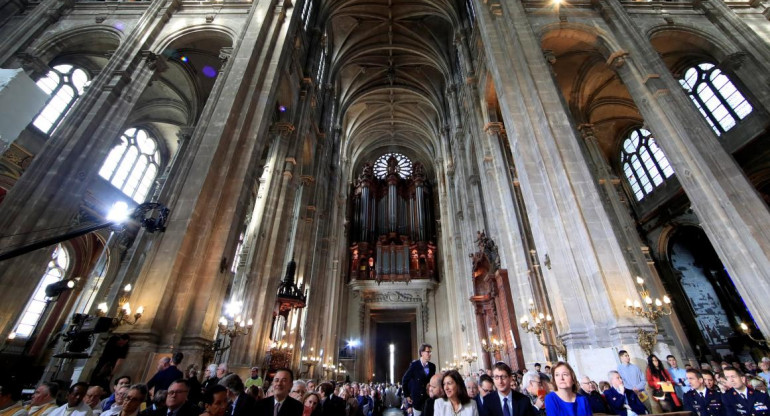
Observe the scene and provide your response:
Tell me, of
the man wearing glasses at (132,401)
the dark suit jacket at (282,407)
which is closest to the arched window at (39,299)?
the man wearing glasses at (132,401)

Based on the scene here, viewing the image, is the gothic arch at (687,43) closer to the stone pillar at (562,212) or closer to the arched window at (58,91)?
the stone pillar at (562,212)

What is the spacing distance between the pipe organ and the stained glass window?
0.10m

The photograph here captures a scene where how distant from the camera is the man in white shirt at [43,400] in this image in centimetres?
328

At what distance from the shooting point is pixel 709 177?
7.92 meters

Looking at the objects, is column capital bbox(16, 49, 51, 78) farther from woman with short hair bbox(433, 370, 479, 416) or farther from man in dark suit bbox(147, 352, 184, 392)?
woman with short hair bbox(433, 370, 479, 416)

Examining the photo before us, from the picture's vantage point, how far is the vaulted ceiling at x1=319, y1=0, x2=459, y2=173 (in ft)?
69.3

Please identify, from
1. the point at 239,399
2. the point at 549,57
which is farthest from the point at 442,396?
the point at 549,57

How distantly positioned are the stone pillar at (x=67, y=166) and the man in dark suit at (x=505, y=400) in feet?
31.6

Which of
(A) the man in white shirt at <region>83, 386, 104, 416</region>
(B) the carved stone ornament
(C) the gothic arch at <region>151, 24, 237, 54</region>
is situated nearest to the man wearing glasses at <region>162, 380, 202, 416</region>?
(A) the man in white shirt at <region>83, 386, 104, 416</region>

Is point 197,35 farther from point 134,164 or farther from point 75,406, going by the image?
point 75,406

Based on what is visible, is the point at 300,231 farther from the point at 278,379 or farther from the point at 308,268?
the point at 278,379

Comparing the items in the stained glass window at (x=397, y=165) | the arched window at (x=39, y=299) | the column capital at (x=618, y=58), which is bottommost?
the arched window at (x=39, y=299)

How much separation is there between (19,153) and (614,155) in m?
26.7

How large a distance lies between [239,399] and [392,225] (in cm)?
2339
